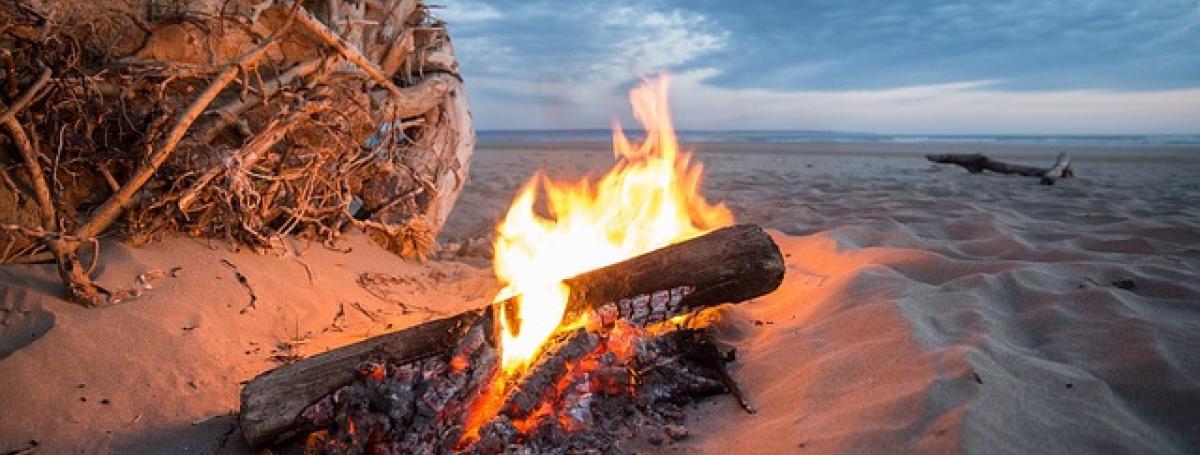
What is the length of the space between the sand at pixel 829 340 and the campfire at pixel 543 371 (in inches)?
9.8

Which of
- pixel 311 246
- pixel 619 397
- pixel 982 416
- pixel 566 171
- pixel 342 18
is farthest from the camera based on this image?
pixel 566 171

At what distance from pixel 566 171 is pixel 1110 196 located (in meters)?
9.52

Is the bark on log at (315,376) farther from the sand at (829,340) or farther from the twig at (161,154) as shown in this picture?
the twig at (161,154)

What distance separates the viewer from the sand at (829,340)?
207cm

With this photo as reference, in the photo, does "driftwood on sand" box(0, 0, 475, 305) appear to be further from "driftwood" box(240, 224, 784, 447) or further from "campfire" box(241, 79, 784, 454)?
"driftwood" box(240, 224, 784, 447)

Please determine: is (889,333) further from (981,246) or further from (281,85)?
(281,85)

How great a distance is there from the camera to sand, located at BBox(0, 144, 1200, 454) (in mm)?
2066

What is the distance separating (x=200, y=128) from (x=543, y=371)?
9.50 ft

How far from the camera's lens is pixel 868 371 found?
2.48m

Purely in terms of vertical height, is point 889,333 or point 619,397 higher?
point 889,333

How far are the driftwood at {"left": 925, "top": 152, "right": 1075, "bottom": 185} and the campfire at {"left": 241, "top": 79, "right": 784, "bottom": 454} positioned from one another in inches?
353

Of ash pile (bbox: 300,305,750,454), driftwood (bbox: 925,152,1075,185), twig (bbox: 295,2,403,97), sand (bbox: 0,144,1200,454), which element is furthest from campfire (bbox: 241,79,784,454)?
driftwood (bbox: 925,152,1075,185)

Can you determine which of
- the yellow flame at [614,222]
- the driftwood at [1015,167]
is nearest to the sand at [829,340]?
the yellow flame at [614,222]

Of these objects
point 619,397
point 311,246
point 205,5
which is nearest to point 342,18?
point 205,5
